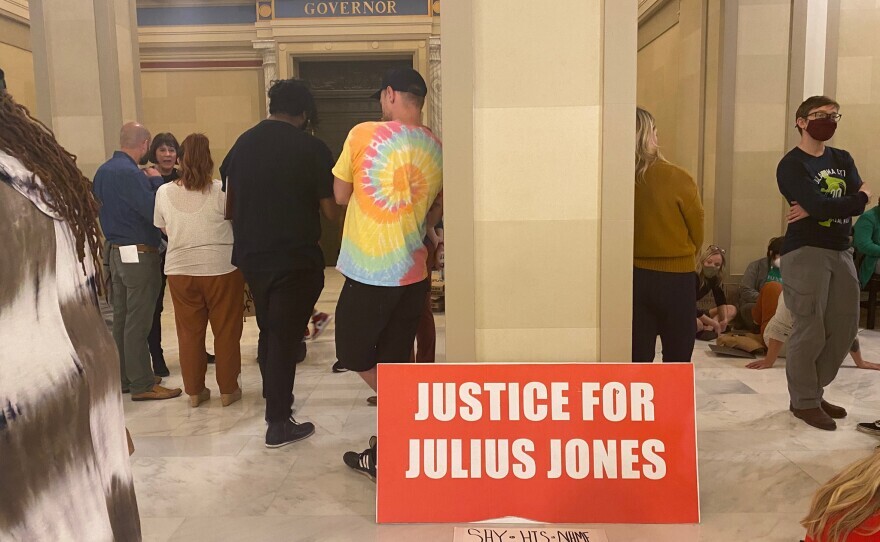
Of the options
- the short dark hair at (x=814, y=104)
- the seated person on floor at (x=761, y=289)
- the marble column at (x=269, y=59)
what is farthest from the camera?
the marble column at (x=269, y=59)

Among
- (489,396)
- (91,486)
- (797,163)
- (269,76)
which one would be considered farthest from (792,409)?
(269,76)

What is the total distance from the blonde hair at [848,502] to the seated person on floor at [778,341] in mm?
3115

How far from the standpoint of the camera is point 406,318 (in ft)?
8.34

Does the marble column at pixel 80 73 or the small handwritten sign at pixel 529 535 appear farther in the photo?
the marble column at pixel 80 73

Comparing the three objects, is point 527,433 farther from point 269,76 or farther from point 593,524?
point 269,76

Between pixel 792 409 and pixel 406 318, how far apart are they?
2121mm

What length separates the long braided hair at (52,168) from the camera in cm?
94

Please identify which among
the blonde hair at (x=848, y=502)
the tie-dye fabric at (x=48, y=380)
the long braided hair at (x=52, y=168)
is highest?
the long braided hair at (x=52, y=168)

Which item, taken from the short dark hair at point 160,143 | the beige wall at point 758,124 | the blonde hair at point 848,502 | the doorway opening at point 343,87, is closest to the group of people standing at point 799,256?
the blonde hair at point 848,502

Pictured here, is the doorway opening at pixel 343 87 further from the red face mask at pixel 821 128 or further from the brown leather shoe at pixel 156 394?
the red face mask at pixel 821 128

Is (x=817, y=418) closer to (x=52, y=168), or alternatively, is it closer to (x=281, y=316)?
(x=281, y=316)

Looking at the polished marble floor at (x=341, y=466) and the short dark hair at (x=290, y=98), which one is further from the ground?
the short dark hair at (x=290, y=98)

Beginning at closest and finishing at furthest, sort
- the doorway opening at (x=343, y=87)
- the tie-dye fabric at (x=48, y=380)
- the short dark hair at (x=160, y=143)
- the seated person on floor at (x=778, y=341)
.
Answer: the tie-dye fabric at (x=48, y=380) < the seated person on floor at (x=778, y=341) < the short dark hair at (x=160, y=143) < the doorway opening at (x=343, y=87)

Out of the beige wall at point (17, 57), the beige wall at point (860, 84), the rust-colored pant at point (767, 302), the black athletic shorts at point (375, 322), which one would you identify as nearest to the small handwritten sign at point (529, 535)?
the black athletic shorts at point (375, 322)
